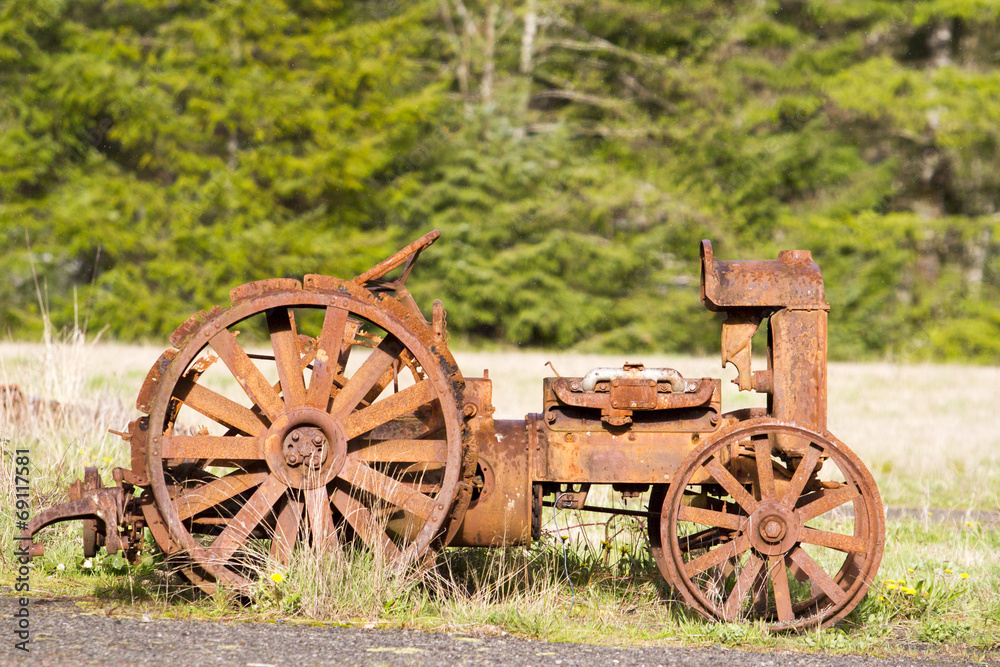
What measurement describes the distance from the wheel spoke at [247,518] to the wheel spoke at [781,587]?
2.18 meters

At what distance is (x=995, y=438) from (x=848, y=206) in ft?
47.7

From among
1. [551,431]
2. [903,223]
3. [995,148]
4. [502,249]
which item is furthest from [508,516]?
[995,148]

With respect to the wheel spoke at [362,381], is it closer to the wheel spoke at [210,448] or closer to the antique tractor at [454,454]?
the antique tractor at [454,454]

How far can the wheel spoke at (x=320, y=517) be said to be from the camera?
4391 mm

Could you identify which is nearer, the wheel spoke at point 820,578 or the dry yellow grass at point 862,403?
the wheel spoke at point 820,578

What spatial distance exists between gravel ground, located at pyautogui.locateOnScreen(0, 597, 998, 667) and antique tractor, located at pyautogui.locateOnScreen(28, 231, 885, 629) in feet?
0.99

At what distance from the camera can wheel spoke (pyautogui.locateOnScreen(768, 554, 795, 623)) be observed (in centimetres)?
445

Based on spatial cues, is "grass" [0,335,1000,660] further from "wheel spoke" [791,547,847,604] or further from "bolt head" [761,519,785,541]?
"bolt head" [761,519,785,541]

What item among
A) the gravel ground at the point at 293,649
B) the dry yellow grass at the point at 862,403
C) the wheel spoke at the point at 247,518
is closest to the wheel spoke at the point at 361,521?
the wheel spoke at the point at 247,518

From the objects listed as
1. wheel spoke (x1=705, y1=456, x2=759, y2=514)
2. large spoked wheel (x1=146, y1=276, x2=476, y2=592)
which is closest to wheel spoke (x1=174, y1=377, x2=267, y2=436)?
large spoked wheel (x1=146, y1=276, x2=476, y2=592)

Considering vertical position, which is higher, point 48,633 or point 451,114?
point 451,114

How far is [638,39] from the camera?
85.9ft

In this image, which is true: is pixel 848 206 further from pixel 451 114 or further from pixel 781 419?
pixel 781 419

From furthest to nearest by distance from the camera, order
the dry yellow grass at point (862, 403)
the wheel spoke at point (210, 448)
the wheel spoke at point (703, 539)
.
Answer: the dry yellow grass at point (862, 403)
the wheel spoke at point (703, 539)
the wheel spoke at point (210, 448)
